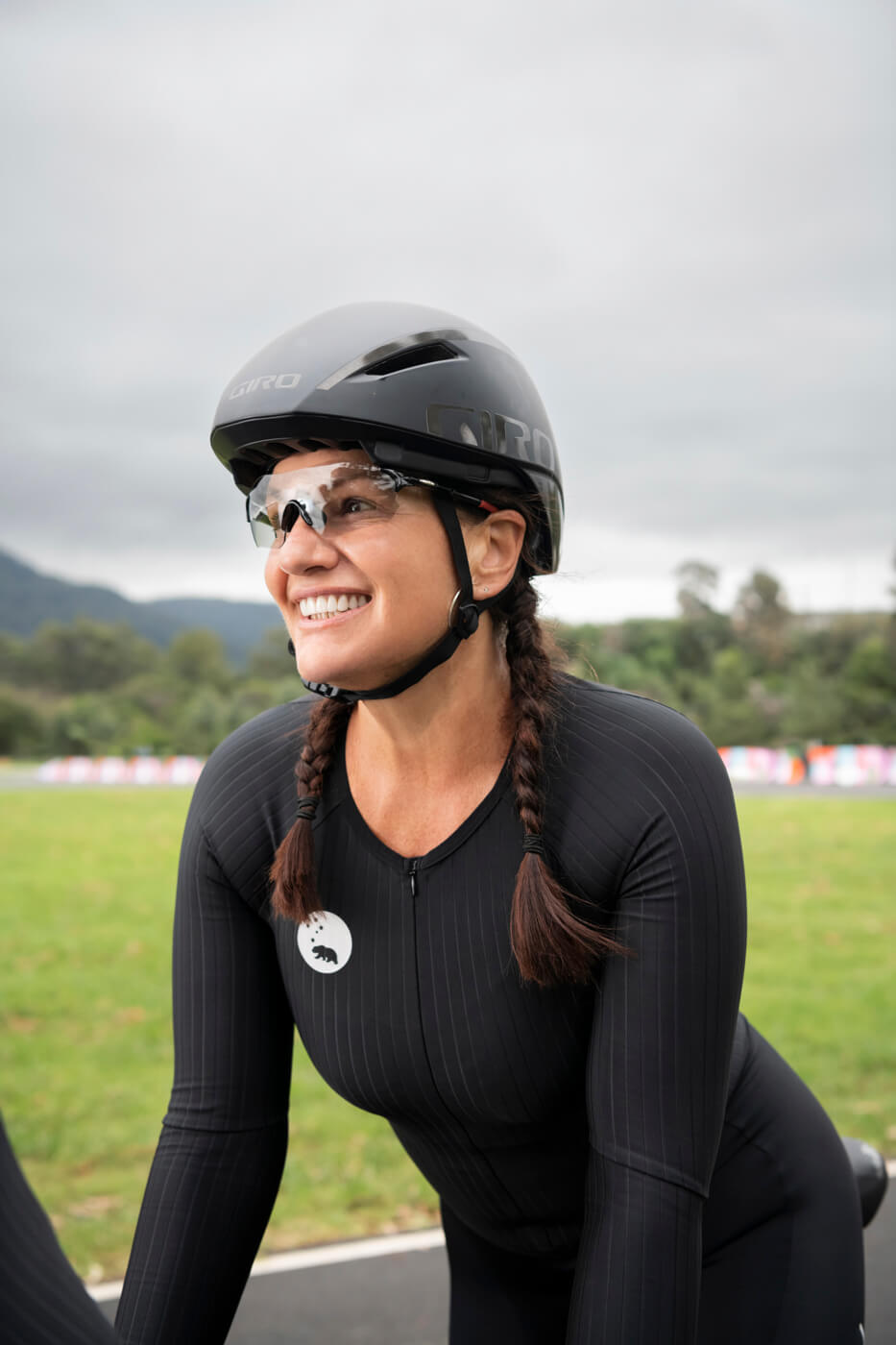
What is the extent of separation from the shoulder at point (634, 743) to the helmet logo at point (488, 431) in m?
0.40

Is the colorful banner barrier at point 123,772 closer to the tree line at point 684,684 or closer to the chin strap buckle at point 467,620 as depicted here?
the tree line at point 684,684

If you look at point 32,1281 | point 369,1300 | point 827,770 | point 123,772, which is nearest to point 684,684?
point 827,770

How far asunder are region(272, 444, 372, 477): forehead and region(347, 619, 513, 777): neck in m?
0.35

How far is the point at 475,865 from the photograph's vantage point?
1.74 metres

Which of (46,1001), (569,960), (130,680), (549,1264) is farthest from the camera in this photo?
(130,680)

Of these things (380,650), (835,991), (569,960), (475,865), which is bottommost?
(835,991)

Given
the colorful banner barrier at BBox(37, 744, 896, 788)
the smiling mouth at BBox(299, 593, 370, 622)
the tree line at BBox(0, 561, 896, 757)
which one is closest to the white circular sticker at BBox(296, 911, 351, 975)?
the smiling mouth at BBox(299, 593, 370, 622)

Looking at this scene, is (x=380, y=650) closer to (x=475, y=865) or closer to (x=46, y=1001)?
(x=475, y=865)

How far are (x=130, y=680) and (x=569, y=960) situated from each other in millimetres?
47021

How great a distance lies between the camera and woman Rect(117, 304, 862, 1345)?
158cm

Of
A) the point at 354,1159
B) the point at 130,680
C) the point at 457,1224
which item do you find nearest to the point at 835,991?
the point at 354,1159

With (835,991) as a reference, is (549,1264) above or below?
above

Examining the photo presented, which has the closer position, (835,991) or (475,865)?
(475,865)

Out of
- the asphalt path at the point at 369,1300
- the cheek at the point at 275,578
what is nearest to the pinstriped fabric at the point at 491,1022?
the cheek at the point at 275,578
